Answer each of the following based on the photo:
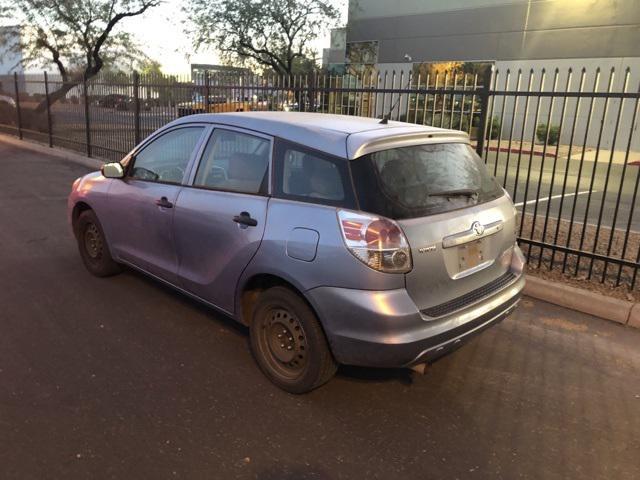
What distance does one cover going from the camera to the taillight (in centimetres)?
281

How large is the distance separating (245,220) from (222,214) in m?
0.27

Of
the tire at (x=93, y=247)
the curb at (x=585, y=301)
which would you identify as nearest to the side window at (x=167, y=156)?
the tire at (x=93, y=247)

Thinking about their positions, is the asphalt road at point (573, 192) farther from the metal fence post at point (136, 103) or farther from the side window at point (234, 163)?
the metal fence post at point (136, 103)

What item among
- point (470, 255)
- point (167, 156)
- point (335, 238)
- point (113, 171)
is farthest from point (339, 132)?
point (113, 171)

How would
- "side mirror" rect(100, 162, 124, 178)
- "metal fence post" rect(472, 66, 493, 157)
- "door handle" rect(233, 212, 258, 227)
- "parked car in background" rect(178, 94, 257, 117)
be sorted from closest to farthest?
"door handle" rect(233, 212, 258, 227)
"side mirror" rect(100, 162, 124, 178)
"metal fence post" rect(472, 66, 493, 157)
"parked car in background" rect(178, 94, 257, 117)

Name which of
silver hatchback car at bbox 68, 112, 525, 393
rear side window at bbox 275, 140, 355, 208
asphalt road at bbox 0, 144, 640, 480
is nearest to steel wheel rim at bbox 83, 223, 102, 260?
asphalt road at bbox 0, 144, 640, 480

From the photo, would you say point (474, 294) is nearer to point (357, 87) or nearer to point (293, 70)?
point (357, 87)

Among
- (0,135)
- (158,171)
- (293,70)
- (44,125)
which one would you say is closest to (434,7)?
(293,70)

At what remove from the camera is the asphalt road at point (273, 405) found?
2.69m

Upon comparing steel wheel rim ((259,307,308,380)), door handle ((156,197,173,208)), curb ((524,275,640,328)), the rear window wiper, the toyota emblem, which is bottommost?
curb ((524,275,640,328))

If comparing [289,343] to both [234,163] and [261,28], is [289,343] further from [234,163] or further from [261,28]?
[261,28]

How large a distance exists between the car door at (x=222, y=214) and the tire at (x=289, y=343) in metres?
0.31

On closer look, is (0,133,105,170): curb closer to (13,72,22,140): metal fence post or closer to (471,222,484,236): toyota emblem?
(13,72,22,140): metal fence post

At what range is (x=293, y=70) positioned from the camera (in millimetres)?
29844
